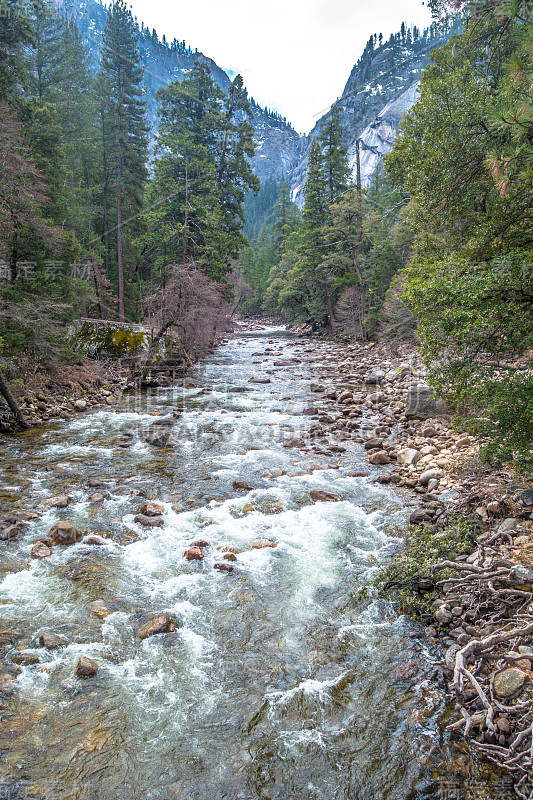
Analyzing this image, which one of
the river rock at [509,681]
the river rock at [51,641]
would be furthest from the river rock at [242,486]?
the river rock at [509,681]

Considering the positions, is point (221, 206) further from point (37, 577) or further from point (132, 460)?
point (37, 577)

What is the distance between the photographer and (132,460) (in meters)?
9.58

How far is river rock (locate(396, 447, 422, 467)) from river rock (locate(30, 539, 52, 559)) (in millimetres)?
6705

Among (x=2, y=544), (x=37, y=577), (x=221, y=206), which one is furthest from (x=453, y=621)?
(x=221, y=206)

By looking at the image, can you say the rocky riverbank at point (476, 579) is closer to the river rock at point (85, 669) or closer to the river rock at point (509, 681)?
the river rock at point (509, 681)

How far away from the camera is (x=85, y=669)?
3.91 meters

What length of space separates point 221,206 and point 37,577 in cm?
2485

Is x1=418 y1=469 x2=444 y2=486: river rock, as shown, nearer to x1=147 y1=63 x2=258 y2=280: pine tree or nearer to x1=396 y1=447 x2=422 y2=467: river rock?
x1=396 y1=447 x2=422 y2=467: river rock

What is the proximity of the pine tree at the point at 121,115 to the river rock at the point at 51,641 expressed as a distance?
2368 cm

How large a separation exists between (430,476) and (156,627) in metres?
5.48

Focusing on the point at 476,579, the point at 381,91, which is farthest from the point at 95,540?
the point at 381,91

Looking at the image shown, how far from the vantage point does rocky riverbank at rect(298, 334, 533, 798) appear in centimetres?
318

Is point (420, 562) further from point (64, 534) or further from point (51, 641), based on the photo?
point (64, 534)

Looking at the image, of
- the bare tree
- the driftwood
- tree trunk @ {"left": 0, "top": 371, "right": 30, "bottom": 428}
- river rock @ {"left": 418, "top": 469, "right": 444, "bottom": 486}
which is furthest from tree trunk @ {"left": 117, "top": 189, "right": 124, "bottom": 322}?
the driftwood
